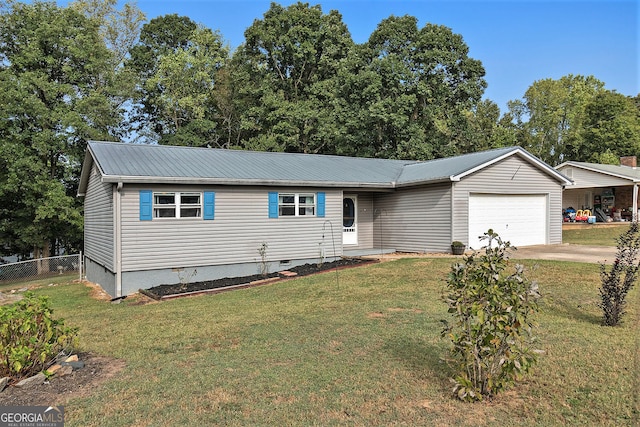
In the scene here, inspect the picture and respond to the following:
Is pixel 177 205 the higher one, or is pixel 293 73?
pixel 293 73

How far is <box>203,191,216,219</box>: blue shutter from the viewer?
39.3 feet

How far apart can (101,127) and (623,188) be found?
30736 mm

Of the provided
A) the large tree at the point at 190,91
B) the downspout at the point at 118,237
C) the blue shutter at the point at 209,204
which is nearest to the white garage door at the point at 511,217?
the blue shutter at the point at 209,204

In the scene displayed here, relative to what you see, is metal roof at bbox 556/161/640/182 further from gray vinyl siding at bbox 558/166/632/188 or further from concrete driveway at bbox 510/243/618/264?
concrete driveway at bbox 510/243/618/264

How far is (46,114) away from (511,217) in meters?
21.2

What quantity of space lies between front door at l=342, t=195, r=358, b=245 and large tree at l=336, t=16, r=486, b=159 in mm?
11478

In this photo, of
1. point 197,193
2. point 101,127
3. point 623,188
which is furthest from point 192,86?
point 623,188

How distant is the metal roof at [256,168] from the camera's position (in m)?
11.4

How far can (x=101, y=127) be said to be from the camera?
22953 millimetres

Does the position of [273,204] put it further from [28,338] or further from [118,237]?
[28,338]

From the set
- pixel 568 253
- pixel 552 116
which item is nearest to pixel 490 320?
pixel 568 253

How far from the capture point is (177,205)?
38.1ft

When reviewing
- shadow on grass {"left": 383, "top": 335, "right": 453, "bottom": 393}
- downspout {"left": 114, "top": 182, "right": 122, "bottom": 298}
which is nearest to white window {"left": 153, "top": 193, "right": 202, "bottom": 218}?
downspout {"left": 114, "top": 182, "right": 122, "bottom": 298}

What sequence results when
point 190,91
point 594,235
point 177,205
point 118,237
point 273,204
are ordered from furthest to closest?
point 190,91, point 594,235, point 273,204, point 177,205, point 118,237
